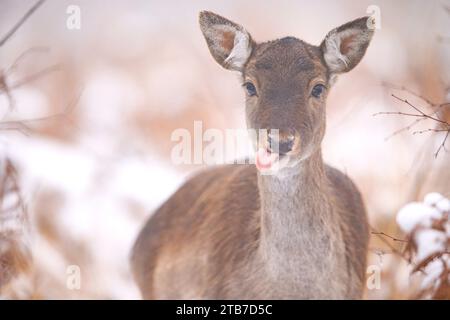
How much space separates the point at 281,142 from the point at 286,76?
0.49 meters

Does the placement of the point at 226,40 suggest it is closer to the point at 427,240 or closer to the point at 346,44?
the point at 346,44

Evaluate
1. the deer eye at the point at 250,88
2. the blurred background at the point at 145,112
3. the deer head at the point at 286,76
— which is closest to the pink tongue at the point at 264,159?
the deer head at the point at 286,76

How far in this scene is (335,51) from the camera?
431 cm

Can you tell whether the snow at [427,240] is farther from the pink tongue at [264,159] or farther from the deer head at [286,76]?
the pink tongue at [264,159]

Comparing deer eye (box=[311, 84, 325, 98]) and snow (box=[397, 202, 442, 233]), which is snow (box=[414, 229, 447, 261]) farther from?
deer eye (box=[311, 84, 325, 98])

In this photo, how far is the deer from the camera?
4.10 meters

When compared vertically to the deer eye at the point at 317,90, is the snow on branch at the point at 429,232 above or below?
below

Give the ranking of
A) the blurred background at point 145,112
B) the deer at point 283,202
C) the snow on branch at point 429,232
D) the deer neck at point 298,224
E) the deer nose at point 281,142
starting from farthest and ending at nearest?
the blurred background at point 145,112 < the snow on branch at point 429,232 < the deer neck at point 298,224 < the deer at point 283,202 < the deer nose at point 281,142

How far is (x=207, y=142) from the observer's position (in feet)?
23.7

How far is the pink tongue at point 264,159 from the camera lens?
13.0 ft

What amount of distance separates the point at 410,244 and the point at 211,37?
1.85 m

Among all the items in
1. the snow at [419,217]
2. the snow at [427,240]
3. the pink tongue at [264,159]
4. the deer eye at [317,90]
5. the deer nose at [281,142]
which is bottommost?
the snow at [427,240]

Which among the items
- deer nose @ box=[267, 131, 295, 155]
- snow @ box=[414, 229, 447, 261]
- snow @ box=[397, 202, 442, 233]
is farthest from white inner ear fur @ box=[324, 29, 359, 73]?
snow @ box=[414, 229, 447, 261]
